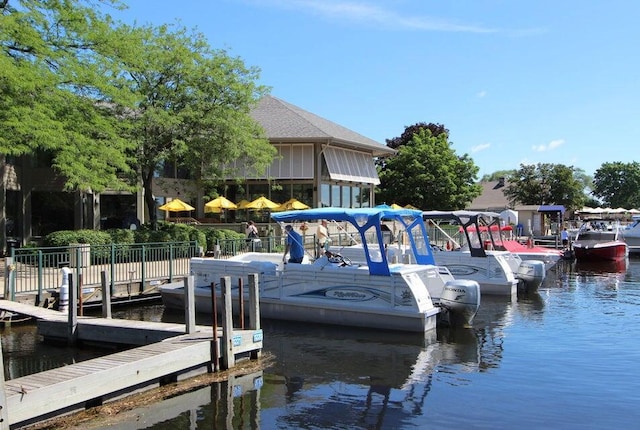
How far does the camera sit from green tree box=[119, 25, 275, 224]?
2553 centimetres

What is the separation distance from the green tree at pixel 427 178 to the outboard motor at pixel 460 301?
31342 mm

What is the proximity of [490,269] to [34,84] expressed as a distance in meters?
14.9

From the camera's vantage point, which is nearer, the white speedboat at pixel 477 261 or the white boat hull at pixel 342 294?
the white boat hull at pixel 342 294

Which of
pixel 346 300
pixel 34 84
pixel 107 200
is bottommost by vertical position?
pixel 346 300

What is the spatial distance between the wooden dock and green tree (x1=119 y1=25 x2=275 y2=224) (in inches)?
494

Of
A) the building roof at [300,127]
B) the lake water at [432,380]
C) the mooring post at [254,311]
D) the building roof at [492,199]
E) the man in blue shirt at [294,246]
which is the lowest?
the lake water at [432,380]

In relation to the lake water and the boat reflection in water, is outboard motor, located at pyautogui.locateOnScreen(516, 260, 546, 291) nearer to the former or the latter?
the lake water

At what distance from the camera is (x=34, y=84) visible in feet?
56.2

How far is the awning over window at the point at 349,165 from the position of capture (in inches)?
1416

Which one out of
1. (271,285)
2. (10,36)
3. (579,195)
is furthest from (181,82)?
(579,195)

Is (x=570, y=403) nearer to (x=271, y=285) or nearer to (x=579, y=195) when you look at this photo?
(x=271, y=285)

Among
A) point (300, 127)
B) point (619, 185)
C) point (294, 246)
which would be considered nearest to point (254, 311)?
point (294, 246)

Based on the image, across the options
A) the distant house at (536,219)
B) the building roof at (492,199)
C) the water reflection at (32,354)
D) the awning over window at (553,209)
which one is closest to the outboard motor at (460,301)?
the water reflection at (32,354)

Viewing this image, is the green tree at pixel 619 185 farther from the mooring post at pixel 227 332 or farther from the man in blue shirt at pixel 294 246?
the mooring post at pixel 227 332
